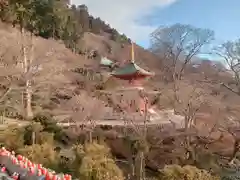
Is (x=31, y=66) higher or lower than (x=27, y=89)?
higher

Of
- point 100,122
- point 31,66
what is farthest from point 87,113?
point 31,66

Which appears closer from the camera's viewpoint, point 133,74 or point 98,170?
point 98,170

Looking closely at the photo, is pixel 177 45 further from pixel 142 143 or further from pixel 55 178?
pixel 55 178

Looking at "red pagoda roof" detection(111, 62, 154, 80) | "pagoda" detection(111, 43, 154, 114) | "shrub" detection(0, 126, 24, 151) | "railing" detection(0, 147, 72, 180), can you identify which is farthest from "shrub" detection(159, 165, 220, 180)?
"red pagoda roof" detection(111, 62, 154, 80)

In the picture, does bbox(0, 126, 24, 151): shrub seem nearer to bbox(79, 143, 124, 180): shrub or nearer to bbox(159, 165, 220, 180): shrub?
bbox(79, 143, 124, 180): shrub

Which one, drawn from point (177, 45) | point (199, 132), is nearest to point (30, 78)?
point (199, 132)

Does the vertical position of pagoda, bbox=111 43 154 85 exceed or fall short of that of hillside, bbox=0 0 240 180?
it exceeds it

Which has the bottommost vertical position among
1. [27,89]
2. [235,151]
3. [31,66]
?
[235,151]

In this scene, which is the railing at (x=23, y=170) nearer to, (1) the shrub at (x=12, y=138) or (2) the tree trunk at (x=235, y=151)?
(1) the shrub at (x=12, y=138)

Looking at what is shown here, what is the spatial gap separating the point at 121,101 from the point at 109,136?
250 cm

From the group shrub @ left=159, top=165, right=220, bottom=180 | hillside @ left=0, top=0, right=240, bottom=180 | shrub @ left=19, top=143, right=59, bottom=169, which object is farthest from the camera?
hillside @ left=0, top=0, right=240, bottom=180

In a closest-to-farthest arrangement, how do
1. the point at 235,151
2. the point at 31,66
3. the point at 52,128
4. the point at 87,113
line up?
the point at 235,151, the point at 52,128, the point at 87,113, the point at 31,66

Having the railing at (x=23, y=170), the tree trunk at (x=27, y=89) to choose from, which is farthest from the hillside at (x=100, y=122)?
the railing at (x=23, y=170)

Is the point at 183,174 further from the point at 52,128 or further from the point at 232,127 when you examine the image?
the point at 52,128
